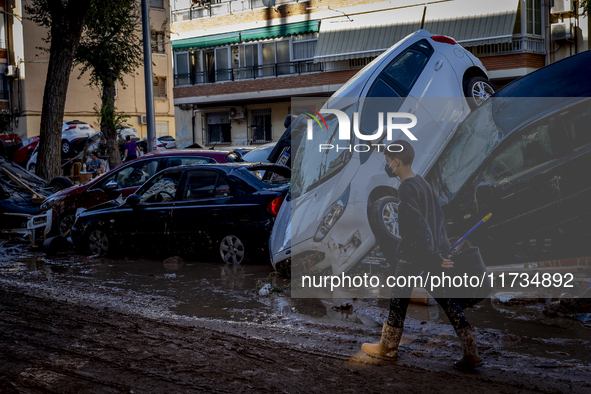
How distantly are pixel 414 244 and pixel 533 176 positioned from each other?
1794 mm

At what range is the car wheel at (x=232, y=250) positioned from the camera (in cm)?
869

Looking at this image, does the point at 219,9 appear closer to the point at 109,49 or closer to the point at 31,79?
the point at 109,49

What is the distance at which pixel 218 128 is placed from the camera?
31.2 meters

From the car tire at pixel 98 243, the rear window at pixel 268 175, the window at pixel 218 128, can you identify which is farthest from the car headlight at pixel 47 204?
the window at pixel 218 128

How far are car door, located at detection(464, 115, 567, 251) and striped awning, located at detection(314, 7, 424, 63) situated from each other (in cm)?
1692

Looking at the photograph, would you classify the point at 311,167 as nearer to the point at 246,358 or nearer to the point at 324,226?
the point at 324,226

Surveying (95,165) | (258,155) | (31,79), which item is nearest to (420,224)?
(258,155)

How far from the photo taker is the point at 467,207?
225 inches

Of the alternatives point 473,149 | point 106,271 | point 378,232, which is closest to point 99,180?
point 106,271

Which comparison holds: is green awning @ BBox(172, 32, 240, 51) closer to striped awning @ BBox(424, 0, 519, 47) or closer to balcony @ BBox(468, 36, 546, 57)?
striped awning @ BBox(424, 0, 519, 47)

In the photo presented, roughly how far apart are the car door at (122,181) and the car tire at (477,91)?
6498mm

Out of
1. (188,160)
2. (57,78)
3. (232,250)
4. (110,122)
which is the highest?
(57,78)

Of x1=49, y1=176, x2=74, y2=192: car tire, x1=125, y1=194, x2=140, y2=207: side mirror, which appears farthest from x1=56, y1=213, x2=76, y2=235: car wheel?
x1=49, y1=176, x2=74, y2=192: car tire

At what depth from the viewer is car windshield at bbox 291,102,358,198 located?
6.43 m
